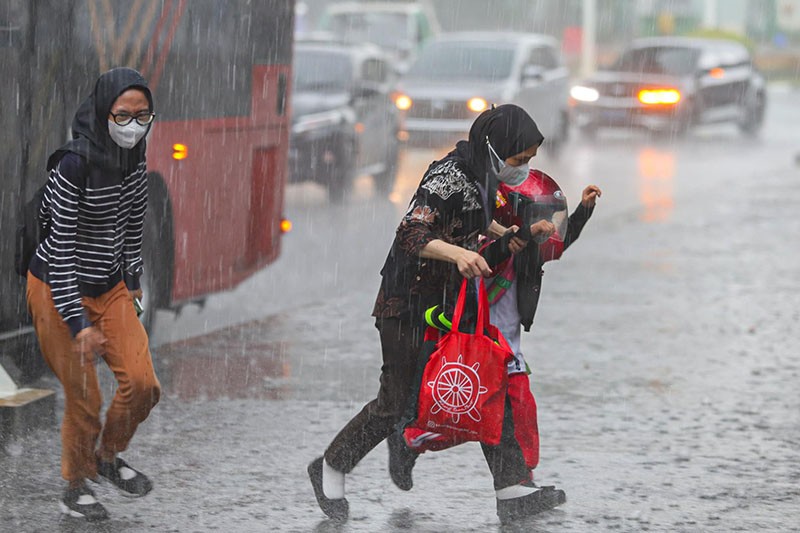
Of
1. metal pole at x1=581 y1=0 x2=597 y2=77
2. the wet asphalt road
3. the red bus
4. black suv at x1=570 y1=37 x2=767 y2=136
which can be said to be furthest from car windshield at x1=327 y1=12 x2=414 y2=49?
the red bus

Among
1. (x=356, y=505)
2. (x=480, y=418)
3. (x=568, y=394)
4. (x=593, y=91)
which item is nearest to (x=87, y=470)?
(x=356, y=505)

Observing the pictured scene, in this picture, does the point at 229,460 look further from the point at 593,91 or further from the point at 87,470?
the point at 593,91

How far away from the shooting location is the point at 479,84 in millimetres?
20562

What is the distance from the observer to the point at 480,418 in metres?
5.00

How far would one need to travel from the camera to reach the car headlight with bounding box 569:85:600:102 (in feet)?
80.5

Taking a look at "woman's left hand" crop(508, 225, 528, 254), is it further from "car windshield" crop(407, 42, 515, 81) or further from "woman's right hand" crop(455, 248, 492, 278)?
"car windshield" crop(407, 42, 515, 81)

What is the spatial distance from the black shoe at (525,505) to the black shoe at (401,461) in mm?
392

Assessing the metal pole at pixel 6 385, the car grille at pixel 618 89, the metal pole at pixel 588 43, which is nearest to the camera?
the metal pole at pixel 6 385

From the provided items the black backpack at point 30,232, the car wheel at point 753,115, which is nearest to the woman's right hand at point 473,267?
the black backpack at point 30,232

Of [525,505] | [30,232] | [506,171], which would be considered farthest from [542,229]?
[30,232]

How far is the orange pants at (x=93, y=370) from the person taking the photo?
507cm

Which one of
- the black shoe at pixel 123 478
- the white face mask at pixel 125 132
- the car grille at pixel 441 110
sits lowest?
the black shoe at pixel 123 478

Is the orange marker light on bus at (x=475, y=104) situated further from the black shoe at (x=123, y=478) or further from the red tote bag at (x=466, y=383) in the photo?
the red tote bag at (x=466, y=383)

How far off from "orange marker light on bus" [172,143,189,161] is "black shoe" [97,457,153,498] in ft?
10.1
